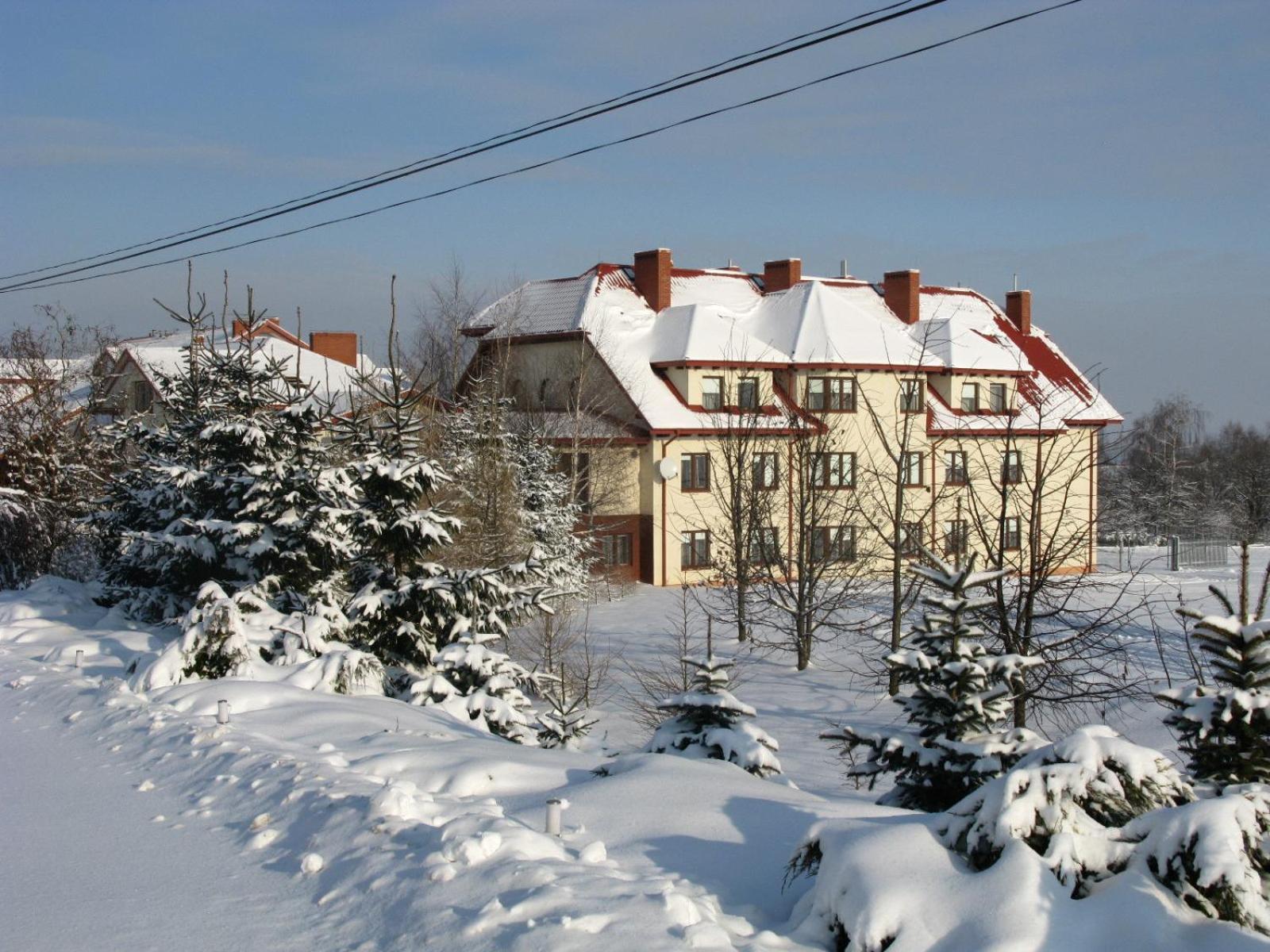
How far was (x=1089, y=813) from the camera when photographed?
5.26m

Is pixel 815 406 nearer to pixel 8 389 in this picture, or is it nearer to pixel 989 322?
pixel 989 322

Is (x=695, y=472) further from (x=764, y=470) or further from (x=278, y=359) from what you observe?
(x=278, y=359)

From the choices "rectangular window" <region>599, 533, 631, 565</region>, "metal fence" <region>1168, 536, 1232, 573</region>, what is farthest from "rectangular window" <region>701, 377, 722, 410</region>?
"metal fence" <region>1168, 536, 1232, 573</region>

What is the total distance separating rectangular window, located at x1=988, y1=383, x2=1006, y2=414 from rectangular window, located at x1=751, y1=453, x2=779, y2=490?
9954 millimetres

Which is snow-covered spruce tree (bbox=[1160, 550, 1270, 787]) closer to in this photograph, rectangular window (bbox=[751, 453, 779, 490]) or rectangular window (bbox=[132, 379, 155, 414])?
rectangular window (bbox=[751, 453, 779, 490])

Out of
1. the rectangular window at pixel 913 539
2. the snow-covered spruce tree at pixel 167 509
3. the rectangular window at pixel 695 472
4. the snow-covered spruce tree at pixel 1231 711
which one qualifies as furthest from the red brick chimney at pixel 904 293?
the snow-covered spruce tree at pixel 1231 711

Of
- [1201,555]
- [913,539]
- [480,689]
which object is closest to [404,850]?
[480,689]

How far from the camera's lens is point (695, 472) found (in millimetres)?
36781

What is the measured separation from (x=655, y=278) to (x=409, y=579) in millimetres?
27312

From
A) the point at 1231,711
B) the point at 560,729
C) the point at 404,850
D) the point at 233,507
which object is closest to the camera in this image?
the point at 1231,711

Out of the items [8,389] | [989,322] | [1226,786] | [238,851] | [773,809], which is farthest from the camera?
[989,322]

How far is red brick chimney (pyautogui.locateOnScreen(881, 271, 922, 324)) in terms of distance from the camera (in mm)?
43312

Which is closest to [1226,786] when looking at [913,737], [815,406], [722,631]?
[913,737]

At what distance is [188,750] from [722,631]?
22.3 m
